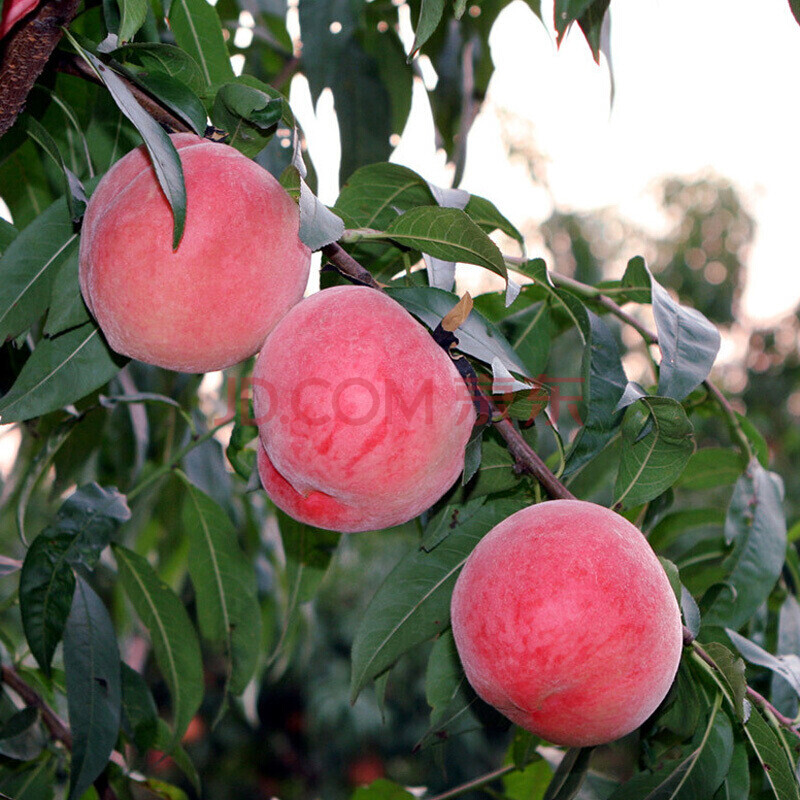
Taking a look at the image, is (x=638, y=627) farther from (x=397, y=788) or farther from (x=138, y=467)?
(x=138, y=467)

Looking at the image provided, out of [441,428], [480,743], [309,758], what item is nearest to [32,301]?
[441,428]

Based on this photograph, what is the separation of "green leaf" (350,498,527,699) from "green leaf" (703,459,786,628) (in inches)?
11.0

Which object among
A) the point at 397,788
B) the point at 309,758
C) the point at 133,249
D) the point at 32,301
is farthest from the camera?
the point at 309,758

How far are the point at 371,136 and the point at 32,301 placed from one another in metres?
0.66

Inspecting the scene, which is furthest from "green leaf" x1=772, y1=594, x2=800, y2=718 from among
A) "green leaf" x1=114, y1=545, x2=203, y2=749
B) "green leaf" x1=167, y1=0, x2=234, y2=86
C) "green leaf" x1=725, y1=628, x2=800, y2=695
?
"green leaf" x1=167, y1=0, x2=234, y2=86

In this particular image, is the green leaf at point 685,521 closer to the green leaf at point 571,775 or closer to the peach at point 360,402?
the green leaf at point 571,775

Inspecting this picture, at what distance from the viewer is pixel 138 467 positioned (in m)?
1.17

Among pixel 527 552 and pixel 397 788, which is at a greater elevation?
pixel 527 552

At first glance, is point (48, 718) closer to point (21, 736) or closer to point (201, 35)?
point (21, 736)

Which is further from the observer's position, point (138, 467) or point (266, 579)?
point (266, 579)

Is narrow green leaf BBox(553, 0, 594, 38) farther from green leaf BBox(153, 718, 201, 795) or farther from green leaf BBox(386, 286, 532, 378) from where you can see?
green leaf BBox(153, 718, 201, 795)

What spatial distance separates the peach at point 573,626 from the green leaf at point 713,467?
528mm

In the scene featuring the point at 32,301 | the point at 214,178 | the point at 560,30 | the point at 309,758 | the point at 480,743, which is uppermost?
the point at 560,30

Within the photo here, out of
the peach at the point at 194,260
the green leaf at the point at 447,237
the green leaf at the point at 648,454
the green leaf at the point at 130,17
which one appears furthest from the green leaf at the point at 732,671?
the green leaf at the point at 130,17
